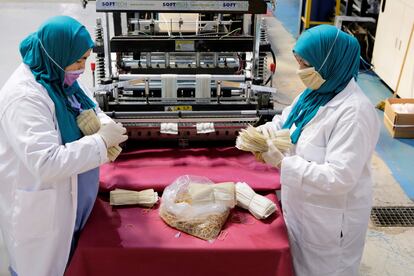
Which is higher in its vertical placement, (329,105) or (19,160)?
(329,105)

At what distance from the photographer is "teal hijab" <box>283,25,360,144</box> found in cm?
169

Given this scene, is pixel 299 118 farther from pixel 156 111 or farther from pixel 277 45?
pixel 277 45

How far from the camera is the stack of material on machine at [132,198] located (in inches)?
75.8

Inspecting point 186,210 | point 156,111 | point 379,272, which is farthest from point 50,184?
point 379,272

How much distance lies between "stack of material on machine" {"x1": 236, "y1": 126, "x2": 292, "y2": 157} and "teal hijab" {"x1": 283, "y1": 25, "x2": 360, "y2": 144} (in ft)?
0.48

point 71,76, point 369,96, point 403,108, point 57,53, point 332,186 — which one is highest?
point 57,53

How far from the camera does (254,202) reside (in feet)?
6.18

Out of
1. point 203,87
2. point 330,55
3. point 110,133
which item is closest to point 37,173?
point 110,133

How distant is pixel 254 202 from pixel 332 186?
0.35m

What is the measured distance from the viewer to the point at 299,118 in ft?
6.26

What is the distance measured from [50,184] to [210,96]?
1252 mm

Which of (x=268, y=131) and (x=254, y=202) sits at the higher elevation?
(x=268, y=131)

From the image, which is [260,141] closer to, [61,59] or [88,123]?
[88,123]

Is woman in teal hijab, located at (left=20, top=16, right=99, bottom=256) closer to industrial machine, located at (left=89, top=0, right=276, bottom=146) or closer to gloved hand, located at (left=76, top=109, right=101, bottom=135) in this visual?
gloved hand, located at (left=76, top=109, right=101, bottom=135)
